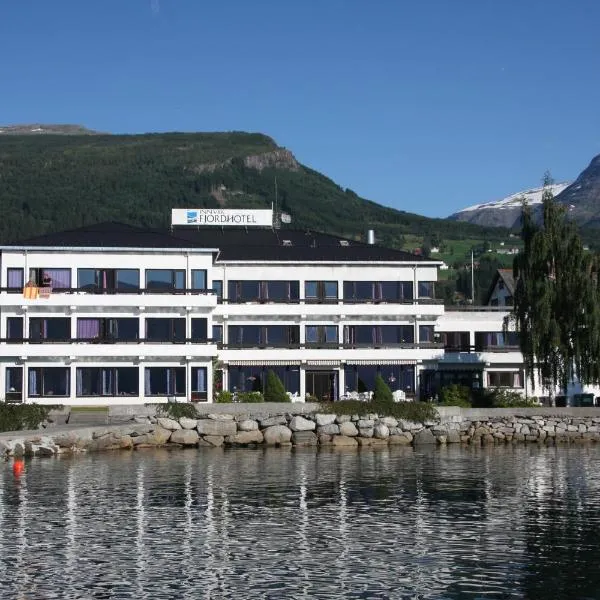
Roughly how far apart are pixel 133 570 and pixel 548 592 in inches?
413

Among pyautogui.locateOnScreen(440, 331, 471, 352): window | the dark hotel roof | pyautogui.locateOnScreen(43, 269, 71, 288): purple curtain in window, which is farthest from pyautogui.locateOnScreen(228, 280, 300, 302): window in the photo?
pyautogui.locateOnScreen(440, 331, 471, 352): window

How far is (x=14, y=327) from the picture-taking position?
262ft

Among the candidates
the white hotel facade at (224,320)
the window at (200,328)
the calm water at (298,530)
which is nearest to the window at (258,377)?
the white hotel facade at (224,320)

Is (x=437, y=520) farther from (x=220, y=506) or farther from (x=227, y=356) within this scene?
(x=227, y=356)

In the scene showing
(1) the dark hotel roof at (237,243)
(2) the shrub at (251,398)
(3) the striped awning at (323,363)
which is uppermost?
(1) the dark hotel roof at (237,243)

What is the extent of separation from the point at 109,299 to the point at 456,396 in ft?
82.5

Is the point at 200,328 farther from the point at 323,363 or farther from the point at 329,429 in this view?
the point at 329,429

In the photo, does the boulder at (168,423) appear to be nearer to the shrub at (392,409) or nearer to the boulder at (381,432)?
the shrub at (392,409)

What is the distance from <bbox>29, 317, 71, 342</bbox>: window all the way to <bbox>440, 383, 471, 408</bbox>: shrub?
2658 cm

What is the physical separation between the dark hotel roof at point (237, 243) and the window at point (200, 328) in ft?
17.3

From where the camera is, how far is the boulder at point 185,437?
68812mm

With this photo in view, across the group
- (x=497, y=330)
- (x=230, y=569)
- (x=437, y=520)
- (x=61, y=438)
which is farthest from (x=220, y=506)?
(x=497, y=330)

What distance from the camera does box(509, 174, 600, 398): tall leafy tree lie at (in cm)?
7725

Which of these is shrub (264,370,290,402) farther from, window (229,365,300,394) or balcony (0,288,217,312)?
window (229,365,300,394)
